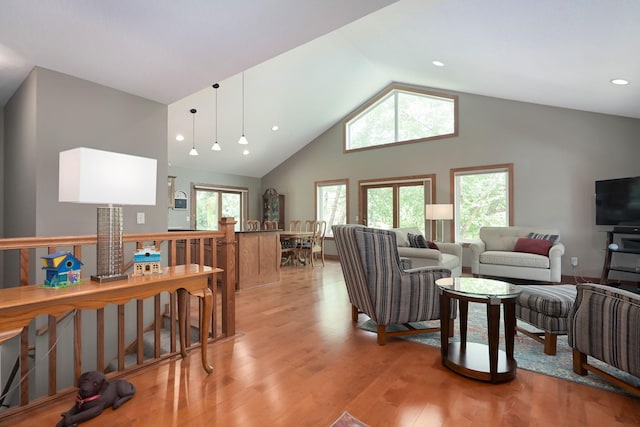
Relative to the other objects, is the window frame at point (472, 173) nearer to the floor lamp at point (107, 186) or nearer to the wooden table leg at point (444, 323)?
the wooden table leg at point (444, 323)

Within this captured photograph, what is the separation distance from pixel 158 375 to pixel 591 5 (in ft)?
13.5

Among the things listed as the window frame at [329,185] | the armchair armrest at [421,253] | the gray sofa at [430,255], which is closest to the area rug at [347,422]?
the gray sofa at [430,255]

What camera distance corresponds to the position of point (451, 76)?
206 inches

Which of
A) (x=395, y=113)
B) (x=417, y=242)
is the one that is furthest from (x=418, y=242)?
(x=395, y=113)

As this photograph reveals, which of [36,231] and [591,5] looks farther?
[36,231]

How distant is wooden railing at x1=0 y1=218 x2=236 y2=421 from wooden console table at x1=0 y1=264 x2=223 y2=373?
8 centimetres

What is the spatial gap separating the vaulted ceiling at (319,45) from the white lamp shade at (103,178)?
1.06m

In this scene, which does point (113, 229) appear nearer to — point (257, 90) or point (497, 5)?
point (497, 5)

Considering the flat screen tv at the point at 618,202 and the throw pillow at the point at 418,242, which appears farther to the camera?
the throw pillow at the point at 418,242

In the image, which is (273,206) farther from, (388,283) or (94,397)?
(94,397)

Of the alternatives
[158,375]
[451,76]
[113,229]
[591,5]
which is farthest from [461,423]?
[451,76]

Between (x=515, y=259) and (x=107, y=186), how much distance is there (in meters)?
5.20

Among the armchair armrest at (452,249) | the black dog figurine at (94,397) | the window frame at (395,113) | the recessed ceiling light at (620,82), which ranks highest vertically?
the window frame at (395,113)

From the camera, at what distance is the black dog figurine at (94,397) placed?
1621 mm
